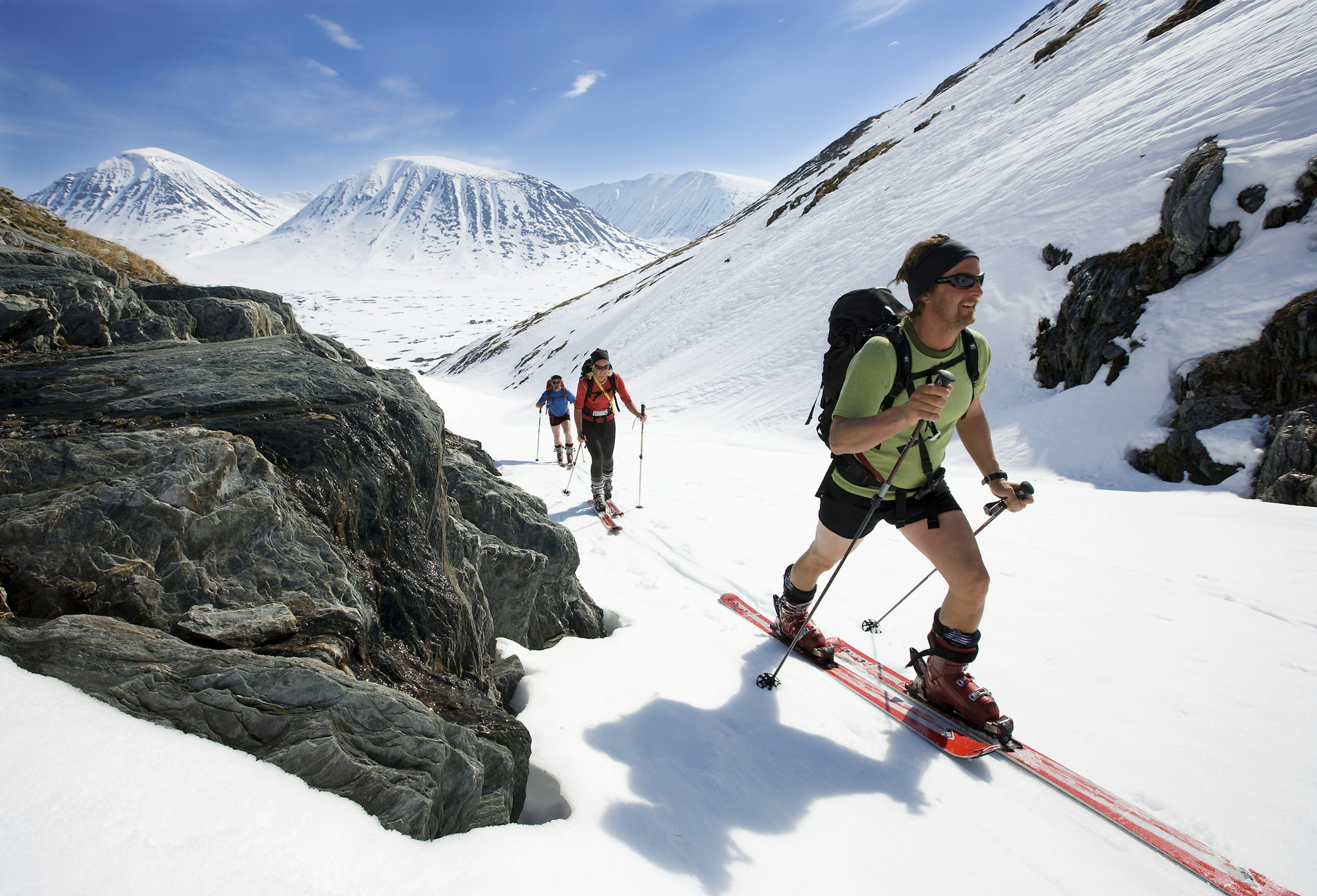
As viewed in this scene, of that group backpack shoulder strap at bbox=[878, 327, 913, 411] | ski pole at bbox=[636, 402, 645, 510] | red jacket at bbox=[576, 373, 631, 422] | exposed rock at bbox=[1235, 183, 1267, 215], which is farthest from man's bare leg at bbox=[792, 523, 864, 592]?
exposed rock at bbox=[1235, 183, 1267, 215]

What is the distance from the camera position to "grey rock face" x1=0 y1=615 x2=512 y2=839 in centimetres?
180

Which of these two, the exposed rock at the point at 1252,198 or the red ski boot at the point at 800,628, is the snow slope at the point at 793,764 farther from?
the exposed rock at the point at 1252,198

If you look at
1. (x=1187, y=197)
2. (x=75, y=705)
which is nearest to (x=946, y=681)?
(x=75, y=705)

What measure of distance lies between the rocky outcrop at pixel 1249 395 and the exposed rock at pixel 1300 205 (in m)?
2.83

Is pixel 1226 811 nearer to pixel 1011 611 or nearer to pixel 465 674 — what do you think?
pixel 1011 611

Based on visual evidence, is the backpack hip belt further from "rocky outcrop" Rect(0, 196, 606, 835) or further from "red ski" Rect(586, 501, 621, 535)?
"red ski" Rect(586, 501, 621, 535)

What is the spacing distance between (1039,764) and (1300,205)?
15914mm

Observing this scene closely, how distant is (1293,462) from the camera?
8789 millimetres

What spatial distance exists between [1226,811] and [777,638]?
2.52m

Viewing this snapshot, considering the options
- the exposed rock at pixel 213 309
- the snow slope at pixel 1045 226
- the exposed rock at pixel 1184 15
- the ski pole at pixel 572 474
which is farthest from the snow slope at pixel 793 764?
the exposed rock at pixel 1184 15

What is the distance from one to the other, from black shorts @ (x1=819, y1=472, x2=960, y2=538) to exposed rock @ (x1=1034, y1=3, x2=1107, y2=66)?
4382 centimetres

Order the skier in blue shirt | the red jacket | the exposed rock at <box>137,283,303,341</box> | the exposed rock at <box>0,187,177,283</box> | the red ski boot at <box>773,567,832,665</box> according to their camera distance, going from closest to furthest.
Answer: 1. the red ski boot at <box>773,567,832,665</box>
2. the exposed rock at <box>137,283,303,341</box>
3. the exposed rock at <box>0,187,177,283</box>
4. the red jacket
5. the skier in blue shirt

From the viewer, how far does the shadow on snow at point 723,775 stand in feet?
8.30

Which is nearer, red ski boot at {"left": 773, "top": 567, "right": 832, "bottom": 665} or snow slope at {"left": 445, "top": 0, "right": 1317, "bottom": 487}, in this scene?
red ski boot at {"left": 773, "top": 567, "right": 832, "bottom": 665}
